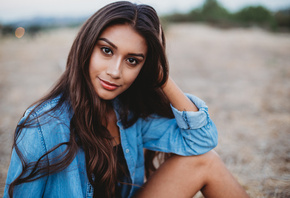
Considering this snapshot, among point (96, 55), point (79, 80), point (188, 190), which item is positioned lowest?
point (188, 190)

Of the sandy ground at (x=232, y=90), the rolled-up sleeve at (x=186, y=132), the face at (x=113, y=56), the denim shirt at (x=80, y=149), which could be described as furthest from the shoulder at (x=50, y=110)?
the sandy ground at (x=232, y=90)

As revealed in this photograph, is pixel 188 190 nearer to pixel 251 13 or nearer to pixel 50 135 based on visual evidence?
pixel 50 135

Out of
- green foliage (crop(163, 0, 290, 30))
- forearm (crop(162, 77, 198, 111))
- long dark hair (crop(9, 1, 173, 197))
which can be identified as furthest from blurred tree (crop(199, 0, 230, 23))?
long dark hair (crop(9, 1, 173, 197))

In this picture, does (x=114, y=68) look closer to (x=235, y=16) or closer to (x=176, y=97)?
(x=176, y=97)

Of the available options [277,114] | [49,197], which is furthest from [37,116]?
[277,114]

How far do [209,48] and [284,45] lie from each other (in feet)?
13.5

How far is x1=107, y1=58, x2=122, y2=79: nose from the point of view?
143cm

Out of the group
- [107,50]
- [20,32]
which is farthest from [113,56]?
[20,32]

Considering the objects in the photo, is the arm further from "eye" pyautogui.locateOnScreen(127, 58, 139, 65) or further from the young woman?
"eye" pyautogui.locateOnScreen(127, 58, 139, 65)

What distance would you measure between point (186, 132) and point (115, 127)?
60 centimetres

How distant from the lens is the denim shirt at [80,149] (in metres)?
1.20

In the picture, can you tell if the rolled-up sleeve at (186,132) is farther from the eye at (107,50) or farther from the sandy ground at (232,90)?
the sandy ground at (232,90)

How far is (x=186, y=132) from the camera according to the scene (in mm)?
1723

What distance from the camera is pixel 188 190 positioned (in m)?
1.64
